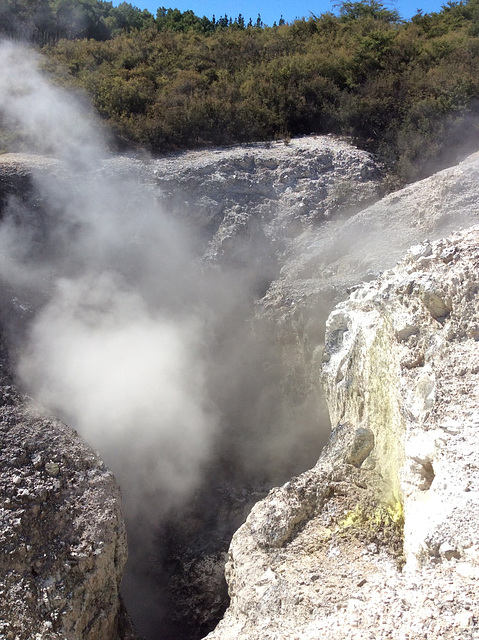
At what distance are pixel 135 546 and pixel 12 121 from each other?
9119 mm

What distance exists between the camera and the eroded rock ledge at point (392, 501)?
9.60 ft

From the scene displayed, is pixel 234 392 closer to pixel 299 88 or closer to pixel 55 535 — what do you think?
pixel 55 535

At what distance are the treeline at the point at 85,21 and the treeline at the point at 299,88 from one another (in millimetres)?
1170

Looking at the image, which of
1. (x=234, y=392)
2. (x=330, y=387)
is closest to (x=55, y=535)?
(x=330, y=387)

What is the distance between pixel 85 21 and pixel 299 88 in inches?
364

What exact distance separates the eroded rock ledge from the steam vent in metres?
0.02

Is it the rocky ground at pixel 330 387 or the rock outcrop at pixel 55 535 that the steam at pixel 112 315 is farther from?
the rock outcrop at pixel 55 535

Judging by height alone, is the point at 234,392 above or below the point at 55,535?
above

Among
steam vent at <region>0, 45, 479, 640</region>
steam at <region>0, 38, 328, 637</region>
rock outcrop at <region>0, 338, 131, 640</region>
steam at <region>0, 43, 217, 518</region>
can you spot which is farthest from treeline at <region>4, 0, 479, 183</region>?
rock outcrop at <region>0, 338, 131, 640</region>

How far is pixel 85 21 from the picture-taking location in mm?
16672

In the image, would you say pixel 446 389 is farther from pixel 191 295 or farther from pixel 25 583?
pixel 191 295

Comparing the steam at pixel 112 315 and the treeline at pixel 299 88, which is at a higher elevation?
the treeline at pixel 299 88

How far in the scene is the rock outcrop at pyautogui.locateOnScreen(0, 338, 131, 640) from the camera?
203 inches

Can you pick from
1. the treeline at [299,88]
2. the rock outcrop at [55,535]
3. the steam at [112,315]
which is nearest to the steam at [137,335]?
the steam at [112,315]
